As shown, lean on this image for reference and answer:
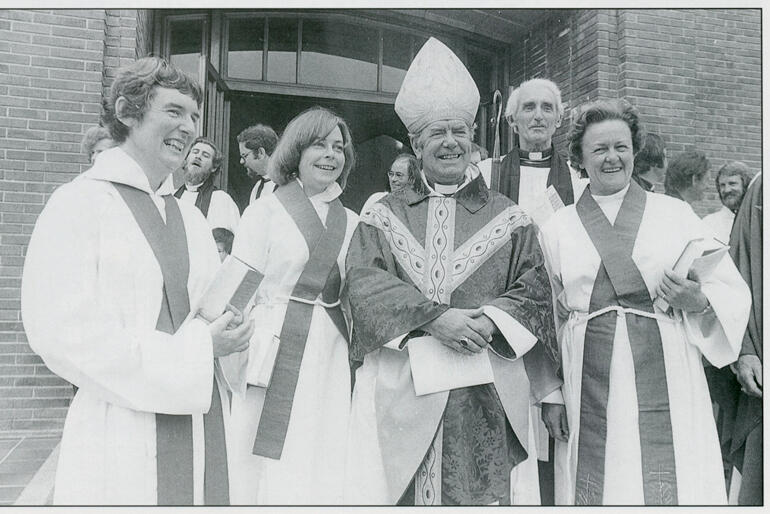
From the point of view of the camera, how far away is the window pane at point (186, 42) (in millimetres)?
6051

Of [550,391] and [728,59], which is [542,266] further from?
[728,59]

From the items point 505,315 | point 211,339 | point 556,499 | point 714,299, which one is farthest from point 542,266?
Result: point 211,339

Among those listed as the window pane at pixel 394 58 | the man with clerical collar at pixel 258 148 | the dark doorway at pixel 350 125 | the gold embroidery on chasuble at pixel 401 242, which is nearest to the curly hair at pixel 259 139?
the man with clerical collar at pixel 258 148

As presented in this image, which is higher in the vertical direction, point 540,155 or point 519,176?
point 540,155

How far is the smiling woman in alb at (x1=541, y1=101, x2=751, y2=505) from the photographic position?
2.72m

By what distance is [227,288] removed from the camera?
2.05 meters

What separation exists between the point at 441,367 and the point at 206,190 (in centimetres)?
266

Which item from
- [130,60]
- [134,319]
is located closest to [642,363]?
[134,319]

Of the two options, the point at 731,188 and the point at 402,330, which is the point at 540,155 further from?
the point at 402,330

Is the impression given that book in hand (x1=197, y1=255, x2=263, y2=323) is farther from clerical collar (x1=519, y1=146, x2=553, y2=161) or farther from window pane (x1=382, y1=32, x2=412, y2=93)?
window pane (x1=382, y1=32, x2=412, y2=93)

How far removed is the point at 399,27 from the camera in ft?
19.7

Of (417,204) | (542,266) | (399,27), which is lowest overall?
(542,266)

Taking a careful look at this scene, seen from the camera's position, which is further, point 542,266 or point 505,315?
point 542,266

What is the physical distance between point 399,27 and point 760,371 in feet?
13.8
